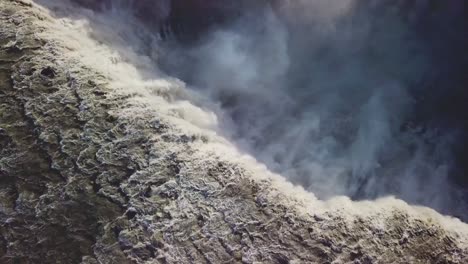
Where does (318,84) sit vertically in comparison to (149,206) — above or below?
above

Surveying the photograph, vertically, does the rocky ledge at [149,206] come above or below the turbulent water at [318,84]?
below

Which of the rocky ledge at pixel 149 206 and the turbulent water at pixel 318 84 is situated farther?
the turbulent water at pixel 318 84

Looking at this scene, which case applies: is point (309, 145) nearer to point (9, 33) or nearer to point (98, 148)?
point (98, 148)

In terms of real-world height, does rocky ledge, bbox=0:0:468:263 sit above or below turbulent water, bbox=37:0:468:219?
below

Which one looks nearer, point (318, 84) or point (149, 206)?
point (149, 206)

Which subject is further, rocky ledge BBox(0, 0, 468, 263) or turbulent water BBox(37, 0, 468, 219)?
turbulent water BBox(37, 0, 468, 219)
